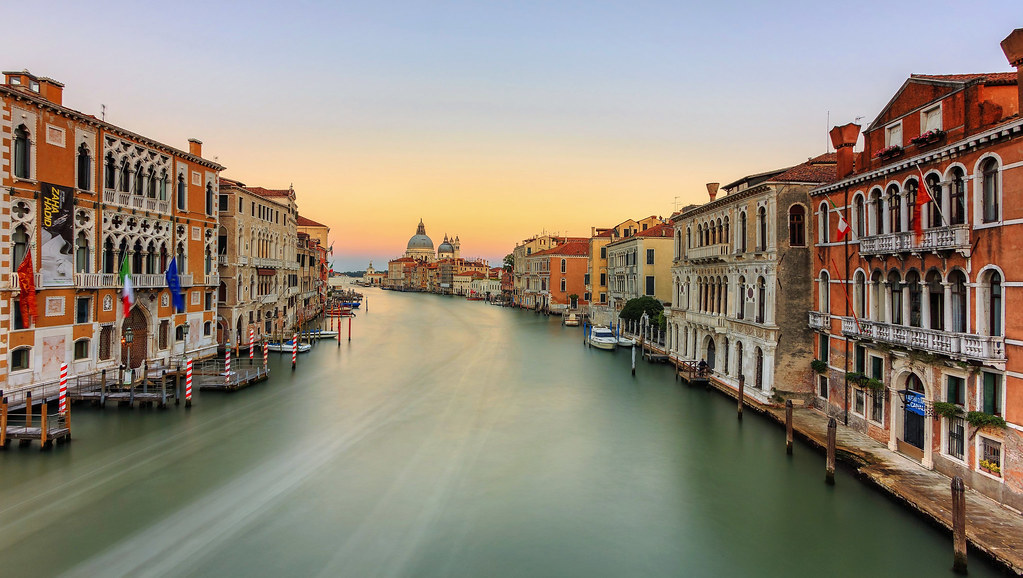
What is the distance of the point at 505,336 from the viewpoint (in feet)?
145

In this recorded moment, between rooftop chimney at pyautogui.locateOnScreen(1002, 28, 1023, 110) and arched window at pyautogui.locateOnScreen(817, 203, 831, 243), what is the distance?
6.45 meters

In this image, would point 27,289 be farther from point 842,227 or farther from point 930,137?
point 930,137

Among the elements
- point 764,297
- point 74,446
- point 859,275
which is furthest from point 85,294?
point 859,275

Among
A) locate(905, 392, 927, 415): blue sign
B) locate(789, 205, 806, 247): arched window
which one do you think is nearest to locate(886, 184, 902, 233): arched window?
locate(905, 392, 927, 415): blue sign

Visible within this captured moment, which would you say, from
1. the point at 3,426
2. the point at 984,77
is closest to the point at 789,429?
the point at 984,77

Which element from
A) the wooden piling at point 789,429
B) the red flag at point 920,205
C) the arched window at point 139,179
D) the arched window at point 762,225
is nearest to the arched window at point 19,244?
the arched window at point 139,179

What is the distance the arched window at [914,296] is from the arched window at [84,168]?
83.0 feet

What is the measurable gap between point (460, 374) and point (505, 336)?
687 inches

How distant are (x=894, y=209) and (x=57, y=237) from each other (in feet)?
80.8

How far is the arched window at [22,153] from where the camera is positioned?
16594 mm

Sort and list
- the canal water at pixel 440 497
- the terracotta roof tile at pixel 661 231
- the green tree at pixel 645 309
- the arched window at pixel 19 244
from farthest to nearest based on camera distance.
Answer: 1. the terracotta roof tile at pixel 661 231
2. the green tree at pixel 645 309
3. the arched window at pixel 19 244
4. the canal water at pixel 440 497

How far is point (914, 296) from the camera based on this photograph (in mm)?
12812

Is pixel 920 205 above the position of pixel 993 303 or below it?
above

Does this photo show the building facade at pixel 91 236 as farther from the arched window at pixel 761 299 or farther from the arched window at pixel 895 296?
the arched window at pixel 895 296
